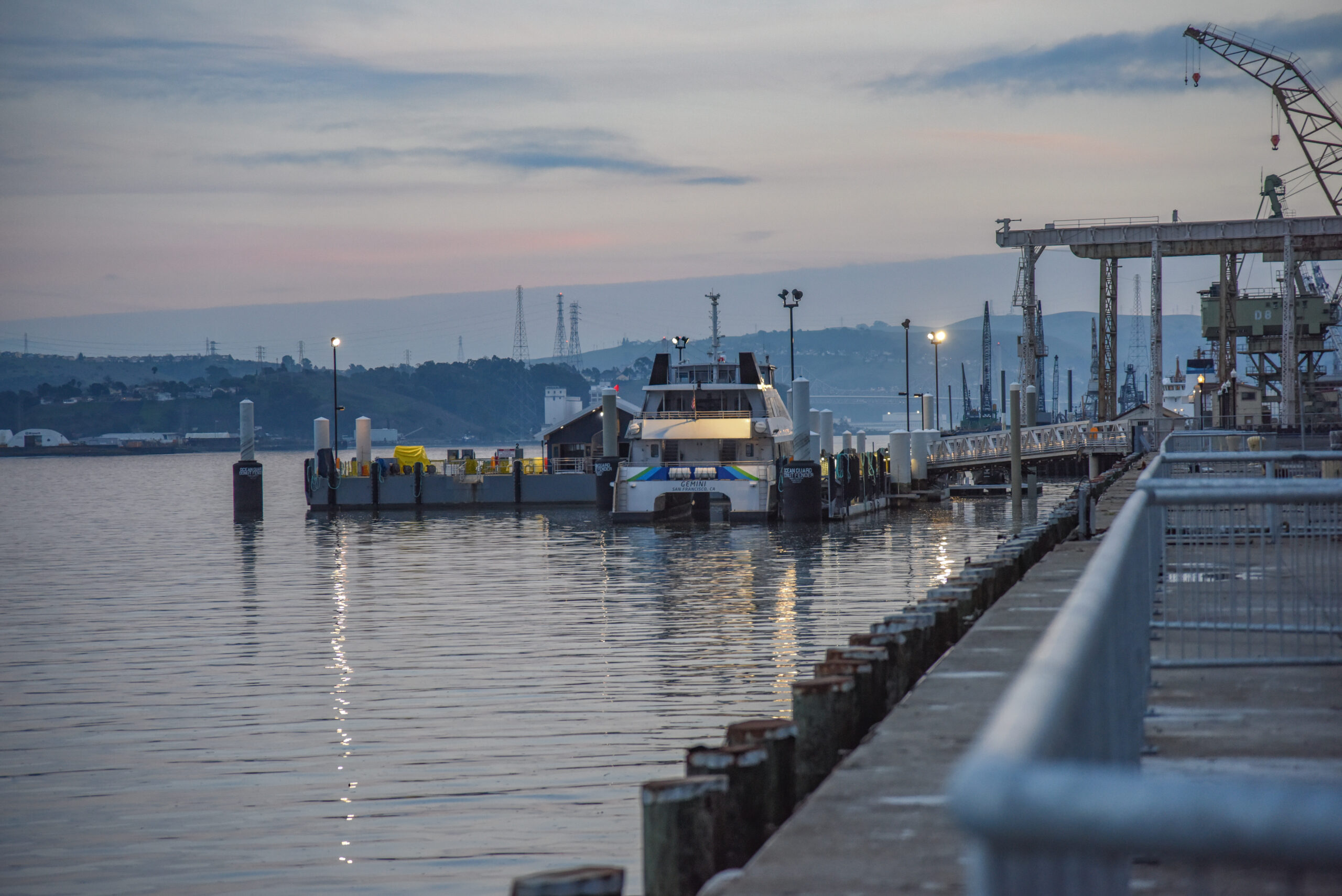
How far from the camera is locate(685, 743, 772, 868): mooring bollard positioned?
623cm

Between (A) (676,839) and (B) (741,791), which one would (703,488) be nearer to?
(B) (741,791)

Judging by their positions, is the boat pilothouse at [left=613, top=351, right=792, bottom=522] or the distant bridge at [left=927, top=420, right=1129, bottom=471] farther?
the distant bridge at [left=927, top=420, right=1129, bottom=471]

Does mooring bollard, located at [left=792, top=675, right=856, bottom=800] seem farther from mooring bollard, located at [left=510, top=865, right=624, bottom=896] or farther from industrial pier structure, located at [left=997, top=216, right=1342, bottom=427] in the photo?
industrial pier structure, located at [left=997, top=216, right=1342, bottom=427]

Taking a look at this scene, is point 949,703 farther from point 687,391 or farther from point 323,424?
point 323,424

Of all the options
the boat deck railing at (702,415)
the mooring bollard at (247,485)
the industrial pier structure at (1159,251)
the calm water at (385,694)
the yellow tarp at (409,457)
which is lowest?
the calm water at (385,694)

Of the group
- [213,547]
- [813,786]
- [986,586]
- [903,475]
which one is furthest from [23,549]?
[813,786]

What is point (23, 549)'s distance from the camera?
133 ft

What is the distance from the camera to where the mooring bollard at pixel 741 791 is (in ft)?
20.5

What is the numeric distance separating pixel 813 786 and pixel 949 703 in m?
0.96

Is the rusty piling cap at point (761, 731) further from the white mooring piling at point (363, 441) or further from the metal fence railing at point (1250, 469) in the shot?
the white mooring piling at point (363, 441)

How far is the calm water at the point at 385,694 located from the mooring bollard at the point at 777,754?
80.7 inches

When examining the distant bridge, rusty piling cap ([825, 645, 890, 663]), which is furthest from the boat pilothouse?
rusty piling cap ([825, 645, 890, 663])

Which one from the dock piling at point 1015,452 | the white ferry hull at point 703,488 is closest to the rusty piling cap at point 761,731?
the white ferry hull at point 703,488

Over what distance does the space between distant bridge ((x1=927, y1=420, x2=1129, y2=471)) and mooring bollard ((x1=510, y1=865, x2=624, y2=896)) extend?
150 ft
